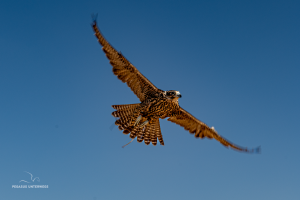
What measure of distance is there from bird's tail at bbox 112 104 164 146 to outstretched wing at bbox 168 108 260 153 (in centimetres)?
91

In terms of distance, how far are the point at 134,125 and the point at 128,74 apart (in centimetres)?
230

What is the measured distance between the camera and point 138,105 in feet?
35.1

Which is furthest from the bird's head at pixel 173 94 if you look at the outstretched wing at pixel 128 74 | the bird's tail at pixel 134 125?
the bird's tail at pixel 134 125

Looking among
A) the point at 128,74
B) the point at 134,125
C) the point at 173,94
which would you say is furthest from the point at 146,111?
the point at 128,74

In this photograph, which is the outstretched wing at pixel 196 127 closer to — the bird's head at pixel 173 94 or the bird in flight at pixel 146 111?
the bird in flight at pixel 146 111

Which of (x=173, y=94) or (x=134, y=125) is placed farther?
(x=134, y=125)

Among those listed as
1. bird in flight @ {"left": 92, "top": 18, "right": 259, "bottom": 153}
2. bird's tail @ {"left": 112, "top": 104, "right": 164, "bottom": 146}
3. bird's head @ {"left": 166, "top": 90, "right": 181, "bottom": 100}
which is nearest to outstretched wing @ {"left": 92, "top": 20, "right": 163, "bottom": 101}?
bird in flight @ {"left": 92, "top": 18, "right": 259, "bottom": 153}

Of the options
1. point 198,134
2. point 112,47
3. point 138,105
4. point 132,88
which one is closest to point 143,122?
point 138,105

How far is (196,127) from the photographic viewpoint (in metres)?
11.7

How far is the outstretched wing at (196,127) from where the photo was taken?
36.9 ft

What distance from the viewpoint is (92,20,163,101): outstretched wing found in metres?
9.12

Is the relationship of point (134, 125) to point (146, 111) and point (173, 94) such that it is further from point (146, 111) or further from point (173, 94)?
point (173, 94)

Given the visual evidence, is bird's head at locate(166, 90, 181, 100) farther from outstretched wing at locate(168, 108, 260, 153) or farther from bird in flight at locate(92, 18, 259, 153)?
outstretched wing at locate(168, 108, 260, 153)

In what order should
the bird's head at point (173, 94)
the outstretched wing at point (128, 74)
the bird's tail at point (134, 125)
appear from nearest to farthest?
1. the outstretched wing at point (128, 74)
2. the bird's head at point (173, 94)
3. the bird's tail at point (134, 125)
